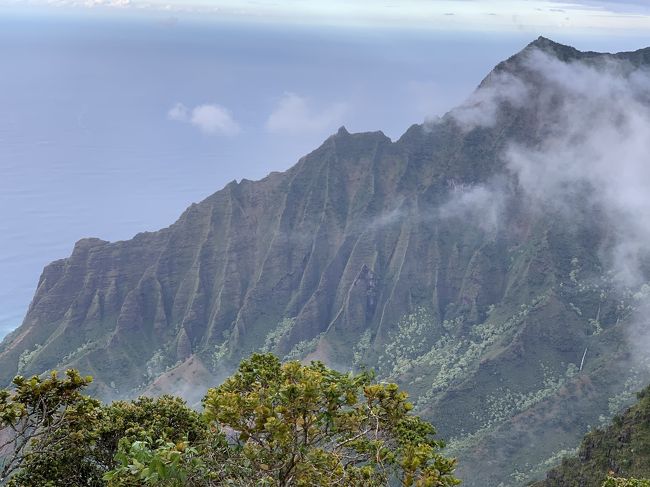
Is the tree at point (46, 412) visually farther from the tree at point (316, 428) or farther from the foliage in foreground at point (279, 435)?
the tree at point (316, 428)

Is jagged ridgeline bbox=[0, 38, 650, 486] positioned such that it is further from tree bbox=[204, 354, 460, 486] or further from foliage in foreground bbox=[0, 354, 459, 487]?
tree bbox=[204, 354, 460, 486]

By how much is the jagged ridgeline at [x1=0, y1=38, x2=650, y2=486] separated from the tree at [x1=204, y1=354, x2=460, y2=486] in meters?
123

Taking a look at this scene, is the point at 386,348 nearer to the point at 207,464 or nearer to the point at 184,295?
the point at 184,295

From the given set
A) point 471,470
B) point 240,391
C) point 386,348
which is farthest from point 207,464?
point 386,348

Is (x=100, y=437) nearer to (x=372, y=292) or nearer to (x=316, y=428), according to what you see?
(x=316, y=428)

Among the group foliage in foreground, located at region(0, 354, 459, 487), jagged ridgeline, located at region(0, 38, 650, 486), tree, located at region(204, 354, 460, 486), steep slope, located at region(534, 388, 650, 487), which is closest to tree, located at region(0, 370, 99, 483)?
foliage in foreground, located at region(0, 354, 459, 487)

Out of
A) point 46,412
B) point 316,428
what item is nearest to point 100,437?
point 46,412

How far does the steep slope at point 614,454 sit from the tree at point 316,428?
5689 cm

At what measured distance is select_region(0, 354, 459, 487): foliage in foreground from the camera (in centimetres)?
1909

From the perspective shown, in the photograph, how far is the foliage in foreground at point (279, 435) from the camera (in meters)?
19.1

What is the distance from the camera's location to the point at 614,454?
7962 cm

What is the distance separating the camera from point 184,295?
186m

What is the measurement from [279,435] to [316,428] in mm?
2019

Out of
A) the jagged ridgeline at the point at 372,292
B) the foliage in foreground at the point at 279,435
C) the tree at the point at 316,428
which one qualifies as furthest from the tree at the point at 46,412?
the jagged ridgeline at the point at 372,292
